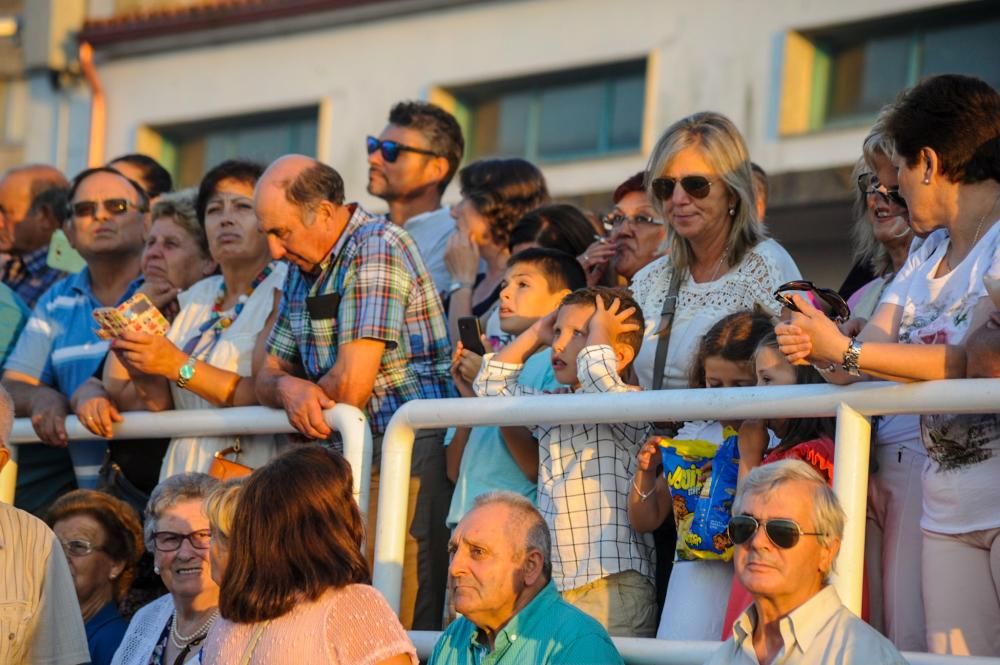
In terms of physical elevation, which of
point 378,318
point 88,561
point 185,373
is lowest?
point 88,561

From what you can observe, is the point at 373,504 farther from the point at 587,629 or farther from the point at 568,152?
the point at 568,152

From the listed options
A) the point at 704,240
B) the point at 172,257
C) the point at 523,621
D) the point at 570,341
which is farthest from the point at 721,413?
the point at 172,257

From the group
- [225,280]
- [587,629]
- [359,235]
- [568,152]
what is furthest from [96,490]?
[568,152]

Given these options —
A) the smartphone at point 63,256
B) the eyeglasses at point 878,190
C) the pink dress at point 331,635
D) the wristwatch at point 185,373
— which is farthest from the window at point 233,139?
the pink dress at point 331,635

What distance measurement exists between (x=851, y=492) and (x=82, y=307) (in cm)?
418

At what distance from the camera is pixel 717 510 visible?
5027mm

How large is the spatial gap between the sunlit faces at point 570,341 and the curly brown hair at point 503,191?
5.86 feet

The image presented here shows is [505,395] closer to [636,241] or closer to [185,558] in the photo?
[185,558]

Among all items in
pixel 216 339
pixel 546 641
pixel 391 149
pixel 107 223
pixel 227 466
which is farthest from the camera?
pixel 391 149

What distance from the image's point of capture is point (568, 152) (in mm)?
17172

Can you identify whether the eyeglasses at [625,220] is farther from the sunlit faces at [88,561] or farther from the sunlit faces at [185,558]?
the sunlit faces at [88,561]

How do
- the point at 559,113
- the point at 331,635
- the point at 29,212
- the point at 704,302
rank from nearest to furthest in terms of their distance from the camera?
1. the point at 331,635
2. the point at 704,302
3. the point at 29,212
4. the point at 559,113

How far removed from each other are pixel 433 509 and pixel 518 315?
0.75 metres

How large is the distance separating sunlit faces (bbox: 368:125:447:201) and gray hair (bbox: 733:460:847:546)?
3.91 meters
